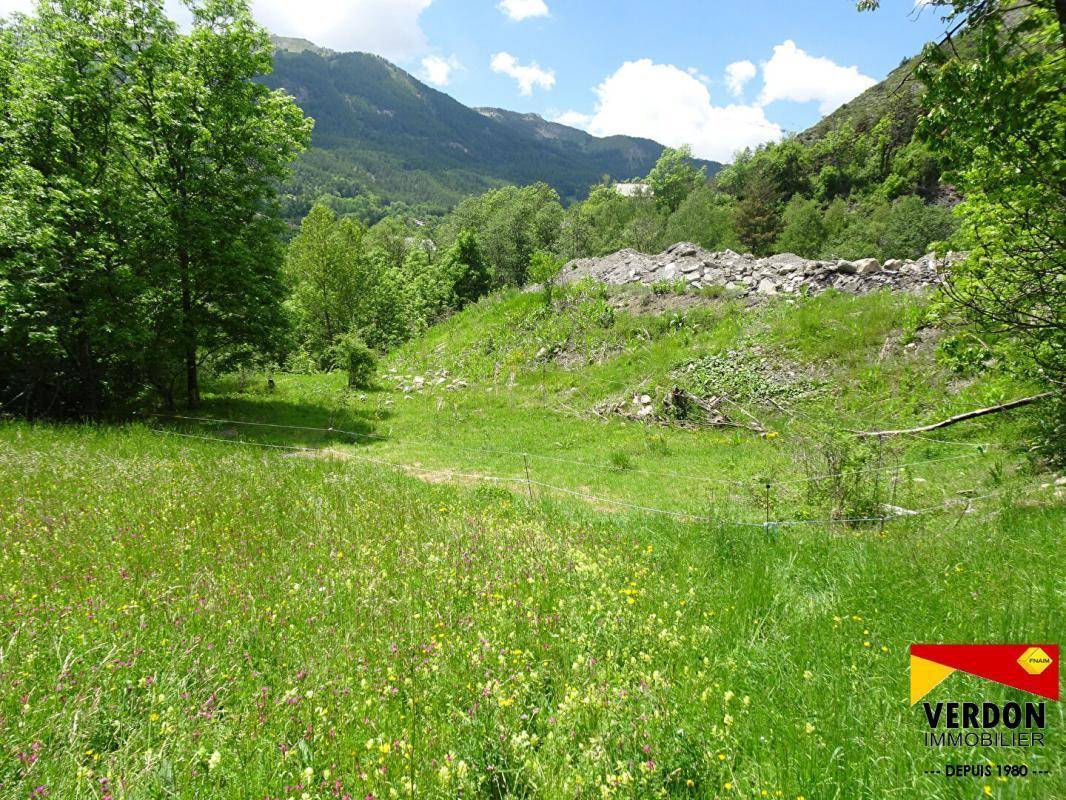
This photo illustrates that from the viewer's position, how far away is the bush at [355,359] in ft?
74.3

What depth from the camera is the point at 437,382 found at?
2444 cm

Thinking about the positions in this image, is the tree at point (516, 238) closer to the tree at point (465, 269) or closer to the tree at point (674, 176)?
the tree at point (465, 269)

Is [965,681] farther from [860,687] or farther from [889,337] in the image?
[889,337]

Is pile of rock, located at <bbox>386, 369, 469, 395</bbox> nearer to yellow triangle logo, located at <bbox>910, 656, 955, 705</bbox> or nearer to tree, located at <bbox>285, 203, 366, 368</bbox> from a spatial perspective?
tree, located at <bbox>285, 203, 366, 368</bbox>

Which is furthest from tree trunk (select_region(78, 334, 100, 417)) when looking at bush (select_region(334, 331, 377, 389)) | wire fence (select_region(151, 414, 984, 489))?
bush (select_region(334, 331, 377, 389))

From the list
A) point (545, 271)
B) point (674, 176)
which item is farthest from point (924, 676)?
point (674, 176)

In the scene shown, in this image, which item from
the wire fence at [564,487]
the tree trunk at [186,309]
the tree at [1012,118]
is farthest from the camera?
the tree trunk at [186,309]

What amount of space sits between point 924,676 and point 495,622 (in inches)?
129

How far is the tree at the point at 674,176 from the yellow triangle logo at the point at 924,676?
4036 inches

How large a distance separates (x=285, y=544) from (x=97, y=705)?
3.14 meters

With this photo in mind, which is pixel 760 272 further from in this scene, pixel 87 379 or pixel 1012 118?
pixel 87 379

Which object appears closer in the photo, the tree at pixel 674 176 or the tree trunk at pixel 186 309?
the tree trunk at pixel 186 309

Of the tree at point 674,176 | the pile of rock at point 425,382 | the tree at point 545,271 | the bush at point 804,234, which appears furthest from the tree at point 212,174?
the tree at point 674,176

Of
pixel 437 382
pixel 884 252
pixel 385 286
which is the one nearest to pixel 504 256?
pixel 385 286
